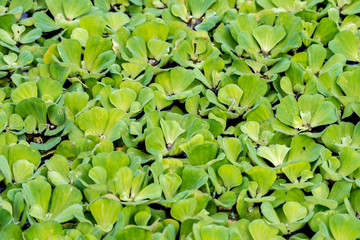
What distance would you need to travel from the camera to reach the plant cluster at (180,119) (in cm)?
140

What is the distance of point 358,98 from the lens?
1.76 m

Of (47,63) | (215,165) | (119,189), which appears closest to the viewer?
(119,189)

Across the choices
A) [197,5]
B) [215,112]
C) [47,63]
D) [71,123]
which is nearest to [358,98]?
[215,112]

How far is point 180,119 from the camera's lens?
5.59ft

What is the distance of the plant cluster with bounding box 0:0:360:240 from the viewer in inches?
55.0

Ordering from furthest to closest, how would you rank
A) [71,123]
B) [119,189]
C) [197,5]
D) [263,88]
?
[197,5]
[263,88]
[71,123]
[119,189]

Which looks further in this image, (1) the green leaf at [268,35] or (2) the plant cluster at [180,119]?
(1) the green leaf at [268,35]

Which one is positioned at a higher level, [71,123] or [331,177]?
[71,123]

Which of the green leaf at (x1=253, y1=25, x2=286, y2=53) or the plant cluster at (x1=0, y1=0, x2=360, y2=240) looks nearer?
the plant cluster at (x1=0, y1=0, x2=360, y2=240)

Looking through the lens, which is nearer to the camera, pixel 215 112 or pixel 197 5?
pixel 215 112

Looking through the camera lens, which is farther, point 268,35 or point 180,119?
point 268,35

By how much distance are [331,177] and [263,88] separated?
0.44m

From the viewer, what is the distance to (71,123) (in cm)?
170

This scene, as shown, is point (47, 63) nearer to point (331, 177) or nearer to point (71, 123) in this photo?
point (71, 123)
